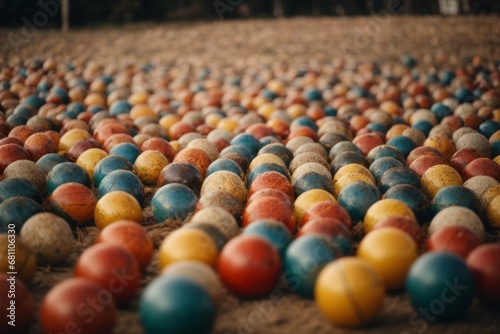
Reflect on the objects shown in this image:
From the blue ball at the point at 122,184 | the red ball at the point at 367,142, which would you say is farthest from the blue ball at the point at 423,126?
the blue ball at the point at 122,184

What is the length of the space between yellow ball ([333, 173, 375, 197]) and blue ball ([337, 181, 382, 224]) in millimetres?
293

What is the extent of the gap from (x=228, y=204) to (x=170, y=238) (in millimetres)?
1022

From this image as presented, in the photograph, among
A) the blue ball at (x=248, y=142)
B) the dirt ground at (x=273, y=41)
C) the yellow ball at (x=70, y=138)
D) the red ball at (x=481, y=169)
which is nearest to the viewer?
the red ball at (x=481, y=169)

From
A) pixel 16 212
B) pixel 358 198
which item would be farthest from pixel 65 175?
pixel 358 198

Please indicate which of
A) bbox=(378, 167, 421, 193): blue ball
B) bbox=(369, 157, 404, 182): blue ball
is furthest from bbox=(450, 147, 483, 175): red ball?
bbox=(378, 167, 421, 193): blue ball

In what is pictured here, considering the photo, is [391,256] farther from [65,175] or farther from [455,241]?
[65,175]

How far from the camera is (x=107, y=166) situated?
577 centimetres

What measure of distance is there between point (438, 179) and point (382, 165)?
2.11 ft

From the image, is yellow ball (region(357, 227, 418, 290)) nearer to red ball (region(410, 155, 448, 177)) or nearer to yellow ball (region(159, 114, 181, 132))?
red ball (region(410, 155, 448, 177))

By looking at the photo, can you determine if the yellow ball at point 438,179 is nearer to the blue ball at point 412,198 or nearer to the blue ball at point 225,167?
the blue ball at point 412,198

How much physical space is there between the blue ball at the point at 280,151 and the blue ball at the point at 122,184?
5.59ft

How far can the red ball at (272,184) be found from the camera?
5.25m

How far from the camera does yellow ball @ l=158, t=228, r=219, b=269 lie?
3752mm

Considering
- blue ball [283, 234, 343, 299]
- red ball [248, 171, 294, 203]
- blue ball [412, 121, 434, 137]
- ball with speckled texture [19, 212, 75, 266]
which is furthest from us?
blue ball [412, 121, 434, 137]
